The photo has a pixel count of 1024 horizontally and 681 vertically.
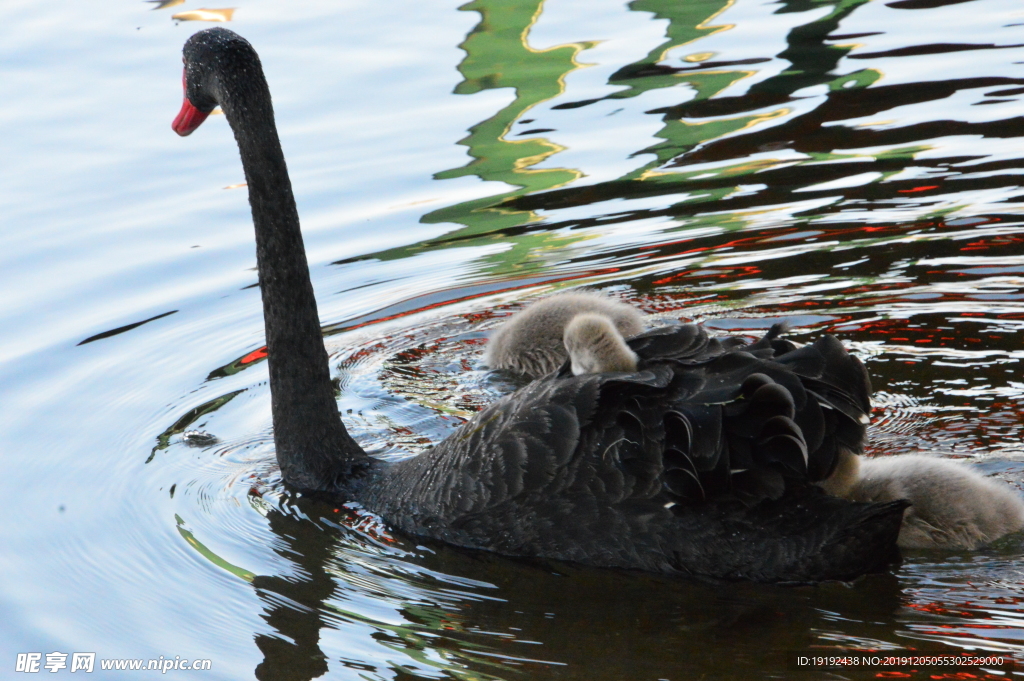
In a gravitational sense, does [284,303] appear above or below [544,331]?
above

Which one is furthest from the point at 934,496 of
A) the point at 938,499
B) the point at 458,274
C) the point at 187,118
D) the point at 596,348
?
the point at 458,274

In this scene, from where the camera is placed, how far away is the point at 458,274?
6.15m

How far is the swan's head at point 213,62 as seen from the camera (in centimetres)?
387

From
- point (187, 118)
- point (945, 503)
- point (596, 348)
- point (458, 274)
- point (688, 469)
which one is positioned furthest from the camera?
point (458, 274)

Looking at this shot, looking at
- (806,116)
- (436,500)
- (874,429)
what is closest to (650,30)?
(806,116)

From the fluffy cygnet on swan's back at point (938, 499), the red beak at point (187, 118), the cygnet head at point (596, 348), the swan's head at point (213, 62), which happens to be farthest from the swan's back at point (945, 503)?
the red beak at point (187, 118)

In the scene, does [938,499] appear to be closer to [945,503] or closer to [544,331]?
[945,503]

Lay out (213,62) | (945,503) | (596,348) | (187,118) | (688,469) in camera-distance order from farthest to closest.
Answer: (187,118) → (213,62) → (596,348) → (945,503) → (688,469)

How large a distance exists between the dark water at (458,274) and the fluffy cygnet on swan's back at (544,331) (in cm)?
17

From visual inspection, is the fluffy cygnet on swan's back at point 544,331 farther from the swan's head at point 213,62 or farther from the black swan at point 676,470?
the swan's head at point 213,62

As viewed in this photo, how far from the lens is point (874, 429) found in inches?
160

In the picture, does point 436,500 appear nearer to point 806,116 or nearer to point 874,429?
point 874,429

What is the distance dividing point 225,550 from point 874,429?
2.18 meters

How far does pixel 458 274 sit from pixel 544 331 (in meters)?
1.25
